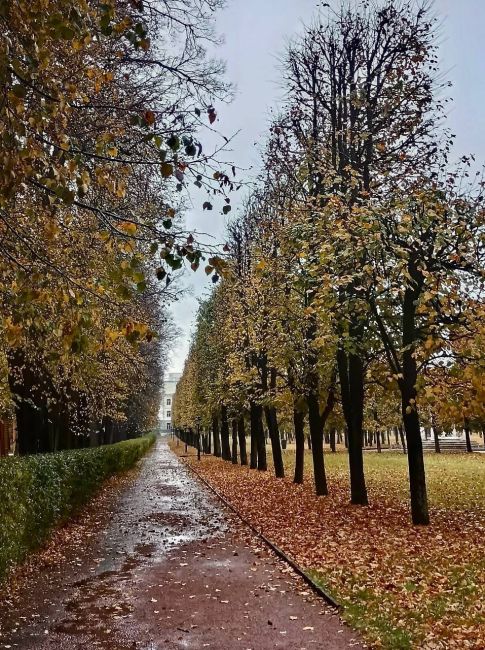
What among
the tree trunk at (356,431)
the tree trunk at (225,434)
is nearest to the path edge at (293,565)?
the tree trunk at (356,431)

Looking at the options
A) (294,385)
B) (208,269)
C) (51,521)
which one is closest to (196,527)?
(51,521)

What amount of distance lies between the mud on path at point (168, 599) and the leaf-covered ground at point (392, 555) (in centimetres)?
45

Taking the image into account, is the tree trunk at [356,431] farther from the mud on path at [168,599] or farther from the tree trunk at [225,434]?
the tree trunk at [225,434]

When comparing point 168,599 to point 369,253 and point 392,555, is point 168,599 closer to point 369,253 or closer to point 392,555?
point 392,555

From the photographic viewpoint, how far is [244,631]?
21.6ft

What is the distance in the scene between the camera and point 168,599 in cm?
Result: 796

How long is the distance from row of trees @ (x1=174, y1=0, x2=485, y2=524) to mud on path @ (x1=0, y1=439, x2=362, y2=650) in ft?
12.5

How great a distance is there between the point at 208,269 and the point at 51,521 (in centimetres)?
951

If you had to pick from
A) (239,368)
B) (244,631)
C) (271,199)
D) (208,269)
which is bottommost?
(244,631)

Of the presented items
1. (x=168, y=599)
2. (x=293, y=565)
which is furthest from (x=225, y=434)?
(x=168, y=599)

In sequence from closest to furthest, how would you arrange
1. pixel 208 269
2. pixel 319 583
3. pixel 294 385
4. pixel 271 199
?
1. pixel 208 269
2. pixel 319 583
3. pixel 294 385
4. pixel 271 199

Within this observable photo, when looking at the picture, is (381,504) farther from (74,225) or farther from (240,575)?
(74,225)

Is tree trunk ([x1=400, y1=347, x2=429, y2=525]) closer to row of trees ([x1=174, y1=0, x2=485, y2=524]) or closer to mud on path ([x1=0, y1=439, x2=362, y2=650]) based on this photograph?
row of trees ([x1=174, y1=0, x2=485, y2=524])

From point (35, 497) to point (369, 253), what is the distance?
7.20 metres
